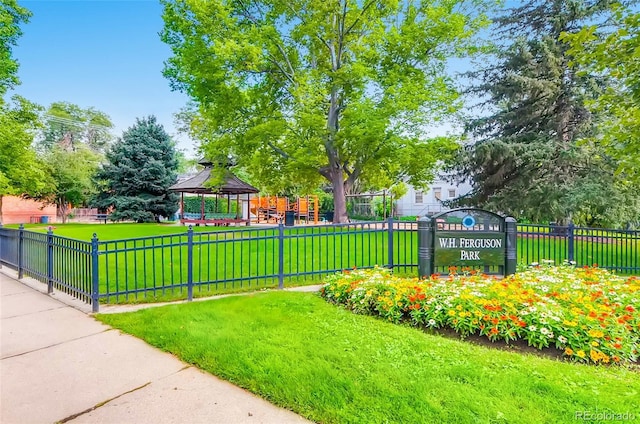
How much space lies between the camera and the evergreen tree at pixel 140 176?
27125 mm

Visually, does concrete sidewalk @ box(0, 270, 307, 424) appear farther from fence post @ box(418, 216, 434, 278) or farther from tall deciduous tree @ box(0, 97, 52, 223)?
tall deciduous tree @ box(0, 97, 52, 223)

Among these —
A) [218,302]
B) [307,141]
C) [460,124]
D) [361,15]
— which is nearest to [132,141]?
[307,141]

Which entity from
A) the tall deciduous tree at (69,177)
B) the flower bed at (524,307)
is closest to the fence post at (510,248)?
the flower bed at (524,307)

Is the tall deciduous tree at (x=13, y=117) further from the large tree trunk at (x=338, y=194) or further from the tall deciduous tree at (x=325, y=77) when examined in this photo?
the large tree trunk at (x=338, y=194)

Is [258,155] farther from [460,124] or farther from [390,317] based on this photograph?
[390,317]

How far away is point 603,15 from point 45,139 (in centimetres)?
6377

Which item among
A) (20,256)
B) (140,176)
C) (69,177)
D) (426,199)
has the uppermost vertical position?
(69,177)

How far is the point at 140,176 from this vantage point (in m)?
27.3

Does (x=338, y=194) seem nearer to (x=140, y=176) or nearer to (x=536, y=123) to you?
(x=536, y=123)

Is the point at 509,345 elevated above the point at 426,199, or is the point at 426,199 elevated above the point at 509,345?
the point at 426,199

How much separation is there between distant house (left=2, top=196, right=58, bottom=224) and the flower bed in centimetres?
4085

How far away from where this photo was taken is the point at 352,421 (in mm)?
2570

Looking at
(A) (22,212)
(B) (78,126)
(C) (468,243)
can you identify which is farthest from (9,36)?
(B) (78,126)

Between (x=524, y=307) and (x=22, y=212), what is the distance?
151 ft
